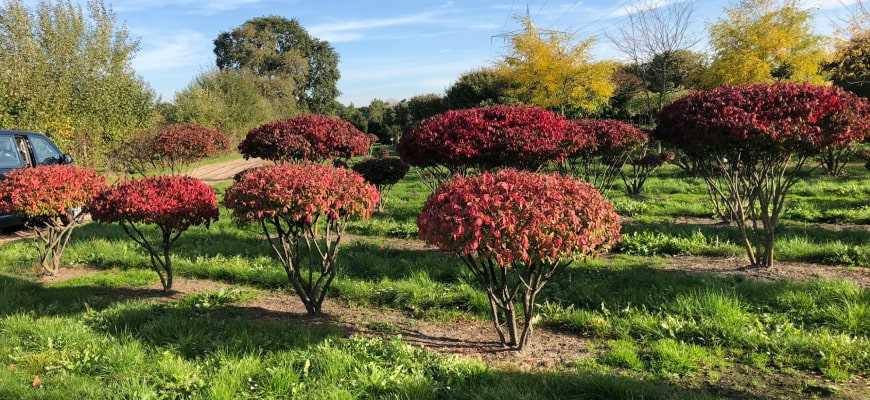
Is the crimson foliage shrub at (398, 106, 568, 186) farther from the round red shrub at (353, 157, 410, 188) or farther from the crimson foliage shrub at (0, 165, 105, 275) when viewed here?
the crimson foliage shrub at (0, 165, 105, 275)

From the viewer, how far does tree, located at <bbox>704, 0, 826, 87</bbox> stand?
715 inches

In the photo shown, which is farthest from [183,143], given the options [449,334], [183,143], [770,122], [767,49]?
[767,49]

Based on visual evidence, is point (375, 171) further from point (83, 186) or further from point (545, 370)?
point (545, 370)

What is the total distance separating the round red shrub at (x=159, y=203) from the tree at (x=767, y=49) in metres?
17.5

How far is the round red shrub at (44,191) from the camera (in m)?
6.62

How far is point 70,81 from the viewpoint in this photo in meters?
16.7

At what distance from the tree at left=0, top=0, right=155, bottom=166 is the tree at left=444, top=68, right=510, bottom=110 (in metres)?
21.4

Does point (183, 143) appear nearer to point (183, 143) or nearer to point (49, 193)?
point (183, 143)

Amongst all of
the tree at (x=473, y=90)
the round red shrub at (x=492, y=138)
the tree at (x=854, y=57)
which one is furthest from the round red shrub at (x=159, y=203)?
the tree at (x=473, y=90)

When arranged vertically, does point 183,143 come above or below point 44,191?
above

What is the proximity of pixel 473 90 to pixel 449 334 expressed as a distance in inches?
1322

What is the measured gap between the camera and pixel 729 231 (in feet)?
27.5

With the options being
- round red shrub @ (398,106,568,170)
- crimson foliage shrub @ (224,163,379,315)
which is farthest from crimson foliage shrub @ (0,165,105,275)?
round red shrub @ (398,106,568,170)

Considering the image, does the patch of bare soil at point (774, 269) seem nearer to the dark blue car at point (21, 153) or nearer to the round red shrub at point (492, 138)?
the round red shrub at point (492, 138)
